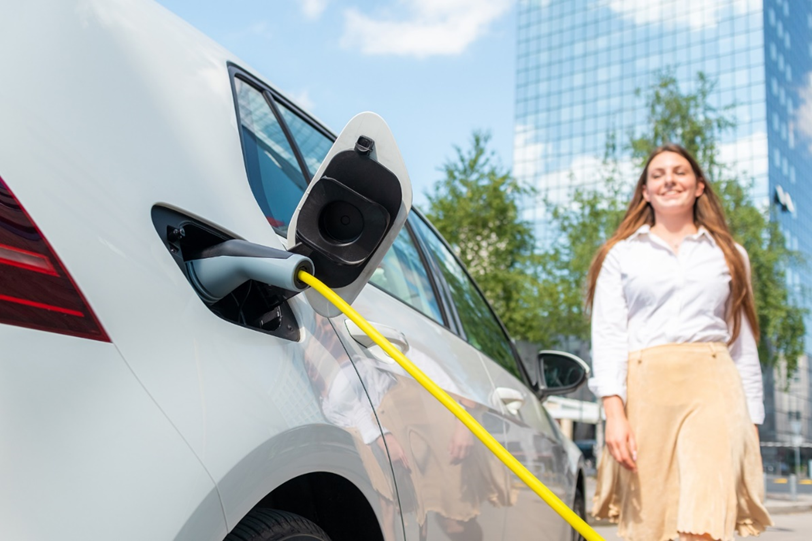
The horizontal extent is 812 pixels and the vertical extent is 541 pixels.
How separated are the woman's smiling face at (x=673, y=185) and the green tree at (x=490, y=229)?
16.6 metres

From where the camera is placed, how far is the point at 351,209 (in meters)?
1.39

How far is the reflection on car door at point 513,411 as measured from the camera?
101 inches

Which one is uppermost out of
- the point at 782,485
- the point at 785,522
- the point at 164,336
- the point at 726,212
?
the point at 726,212

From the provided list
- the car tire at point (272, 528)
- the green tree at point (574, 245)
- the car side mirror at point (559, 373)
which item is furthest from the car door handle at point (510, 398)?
the green tree at point (574, 245)

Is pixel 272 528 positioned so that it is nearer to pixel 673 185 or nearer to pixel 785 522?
pixel 673 185

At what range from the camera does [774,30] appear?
217ft

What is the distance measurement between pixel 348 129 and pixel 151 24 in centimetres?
40

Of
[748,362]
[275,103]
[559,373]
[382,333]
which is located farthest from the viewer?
[559,373]

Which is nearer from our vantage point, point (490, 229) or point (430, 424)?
point (430, 424)

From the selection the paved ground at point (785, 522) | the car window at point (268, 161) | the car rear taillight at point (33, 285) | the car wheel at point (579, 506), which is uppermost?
the car window at point (268, 161)

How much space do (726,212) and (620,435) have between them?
54.4 feet

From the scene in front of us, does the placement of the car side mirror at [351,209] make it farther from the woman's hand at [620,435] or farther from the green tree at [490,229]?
the green tree at [490,229]

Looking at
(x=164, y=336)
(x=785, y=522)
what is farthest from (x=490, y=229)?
(x=164, y=336)

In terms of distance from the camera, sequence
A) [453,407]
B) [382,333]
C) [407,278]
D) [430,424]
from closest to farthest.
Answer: [453,407], [382,333], [430,424], [407,278]
